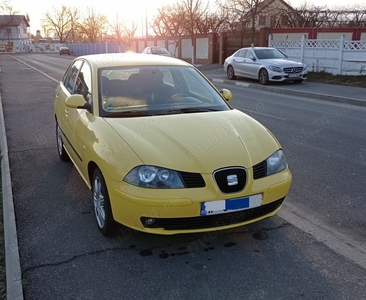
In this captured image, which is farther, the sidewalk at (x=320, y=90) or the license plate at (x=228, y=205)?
the sidewalk at (x=320, y=90)

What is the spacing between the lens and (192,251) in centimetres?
337

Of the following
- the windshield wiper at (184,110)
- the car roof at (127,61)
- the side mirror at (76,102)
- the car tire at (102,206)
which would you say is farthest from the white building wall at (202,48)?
the car tire at (102,206)

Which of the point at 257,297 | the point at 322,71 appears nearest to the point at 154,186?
the point at 257,297

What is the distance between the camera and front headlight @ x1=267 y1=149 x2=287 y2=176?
3401 mm

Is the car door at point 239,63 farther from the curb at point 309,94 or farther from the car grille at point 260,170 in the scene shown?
the car grille at point 260,170

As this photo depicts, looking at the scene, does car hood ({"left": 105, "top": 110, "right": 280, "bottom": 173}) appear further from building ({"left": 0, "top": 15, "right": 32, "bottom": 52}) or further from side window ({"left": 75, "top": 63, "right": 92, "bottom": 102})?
building ({"left": 0, "top": 15, "right": 32, "bottom": 52})

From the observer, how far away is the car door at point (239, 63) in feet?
59.9

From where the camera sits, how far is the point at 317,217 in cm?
404

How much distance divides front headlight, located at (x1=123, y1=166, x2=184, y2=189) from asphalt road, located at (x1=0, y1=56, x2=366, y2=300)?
671 mm

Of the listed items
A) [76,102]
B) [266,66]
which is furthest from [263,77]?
[76,102]

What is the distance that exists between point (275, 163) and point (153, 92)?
1.67 m

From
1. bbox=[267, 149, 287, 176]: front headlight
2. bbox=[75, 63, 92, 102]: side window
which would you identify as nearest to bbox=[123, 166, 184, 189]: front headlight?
bbox=[267, 149, 287, 176]: front headlight

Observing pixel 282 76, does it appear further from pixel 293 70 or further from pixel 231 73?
pixel 231 73

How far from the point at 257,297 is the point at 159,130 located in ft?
5.42
